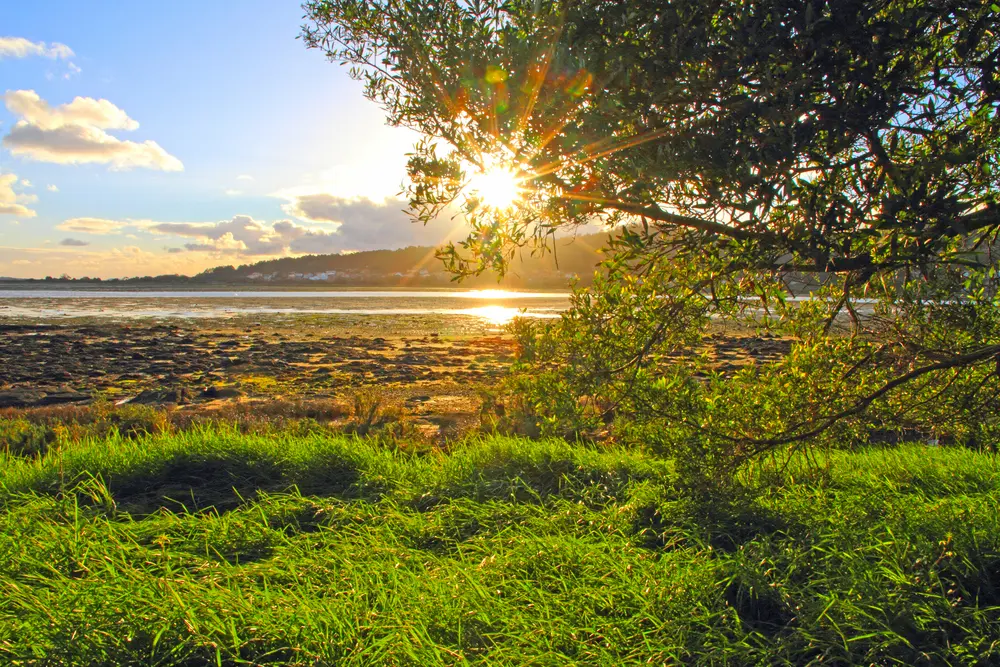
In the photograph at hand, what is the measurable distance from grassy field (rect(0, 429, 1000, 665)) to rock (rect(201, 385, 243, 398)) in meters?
8.47

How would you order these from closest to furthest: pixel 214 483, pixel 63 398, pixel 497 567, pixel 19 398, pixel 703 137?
pixel 703 137 < pixel 497 567 < pixel 214 483 < pixel 19 398 < pixel 63 398

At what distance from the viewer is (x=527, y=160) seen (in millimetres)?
4172

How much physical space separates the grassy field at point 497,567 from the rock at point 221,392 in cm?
847

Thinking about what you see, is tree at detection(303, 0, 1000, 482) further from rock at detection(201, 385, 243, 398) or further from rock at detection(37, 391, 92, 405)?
rock at detection(37, 391, 92, 405)

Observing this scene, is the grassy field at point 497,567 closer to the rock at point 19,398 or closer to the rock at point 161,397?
the rock at point 161,397

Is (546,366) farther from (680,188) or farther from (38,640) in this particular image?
(38,640)

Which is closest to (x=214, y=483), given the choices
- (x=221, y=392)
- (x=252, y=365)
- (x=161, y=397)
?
(x=161, y=397)

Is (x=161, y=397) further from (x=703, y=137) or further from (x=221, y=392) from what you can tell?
(x=703, y=137)

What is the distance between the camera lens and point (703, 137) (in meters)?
3.82

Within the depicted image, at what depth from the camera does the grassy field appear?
357 centimetres

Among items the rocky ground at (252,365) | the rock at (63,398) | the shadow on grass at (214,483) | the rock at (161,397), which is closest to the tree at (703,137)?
the shadow on grass at (214,483)

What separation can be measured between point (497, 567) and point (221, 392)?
1316 cm

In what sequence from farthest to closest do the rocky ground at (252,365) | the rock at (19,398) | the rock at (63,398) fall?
the rocky ground at (252,365)
the rock at (63,398)
the rock at (19,398)

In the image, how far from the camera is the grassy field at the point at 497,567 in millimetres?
3572
